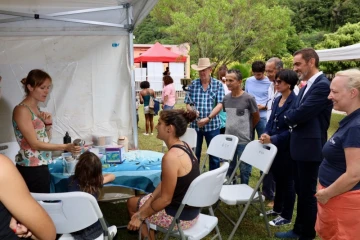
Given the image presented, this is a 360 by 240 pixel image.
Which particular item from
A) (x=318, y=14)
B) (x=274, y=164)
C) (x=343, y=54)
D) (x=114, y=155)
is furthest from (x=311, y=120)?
(x=318, y=14)

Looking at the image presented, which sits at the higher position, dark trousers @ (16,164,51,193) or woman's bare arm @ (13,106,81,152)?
woman's bare arm @ (13,106,81,152)

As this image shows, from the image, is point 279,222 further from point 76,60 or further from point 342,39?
point 342,39

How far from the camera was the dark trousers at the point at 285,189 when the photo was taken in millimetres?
3264

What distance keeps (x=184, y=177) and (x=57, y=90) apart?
272 centimetres

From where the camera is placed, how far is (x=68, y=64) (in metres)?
4.24

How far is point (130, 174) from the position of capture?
8.52 feet

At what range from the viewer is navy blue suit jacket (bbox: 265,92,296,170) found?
3.07 meters

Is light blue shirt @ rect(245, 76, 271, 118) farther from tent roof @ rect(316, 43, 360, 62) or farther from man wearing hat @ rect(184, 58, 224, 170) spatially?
tent roof @ rect(316, 43, 360, 62)

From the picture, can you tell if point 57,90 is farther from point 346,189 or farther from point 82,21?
point 346,189

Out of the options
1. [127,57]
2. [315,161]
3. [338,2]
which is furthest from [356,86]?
[338,2]

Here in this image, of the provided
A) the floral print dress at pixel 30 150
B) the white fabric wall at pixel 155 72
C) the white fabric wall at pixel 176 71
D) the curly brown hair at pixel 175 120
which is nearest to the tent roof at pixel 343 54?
the curly brown hair at pixel 175 120

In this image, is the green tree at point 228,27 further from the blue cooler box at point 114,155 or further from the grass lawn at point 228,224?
the blue cooler box at point 114,155

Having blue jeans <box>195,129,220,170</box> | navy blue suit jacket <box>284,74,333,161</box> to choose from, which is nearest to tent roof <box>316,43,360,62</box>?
blue jeans <box>195,129,220,170</box>

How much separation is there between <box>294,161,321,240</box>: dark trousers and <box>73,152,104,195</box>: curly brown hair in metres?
1.59
